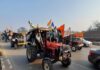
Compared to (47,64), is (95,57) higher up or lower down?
higher up

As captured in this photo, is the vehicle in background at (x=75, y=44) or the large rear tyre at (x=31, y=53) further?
the vehicle in background at (x=75, y=44)

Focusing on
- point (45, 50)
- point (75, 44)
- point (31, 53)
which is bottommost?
point (31, 53)

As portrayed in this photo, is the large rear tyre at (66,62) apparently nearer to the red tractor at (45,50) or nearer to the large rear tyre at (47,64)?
the red tractor at (45,50)

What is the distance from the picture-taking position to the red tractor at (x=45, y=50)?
1056 cm

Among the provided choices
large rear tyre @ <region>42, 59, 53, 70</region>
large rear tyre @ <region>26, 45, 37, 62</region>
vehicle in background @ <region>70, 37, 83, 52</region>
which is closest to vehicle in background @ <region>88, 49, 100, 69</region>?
large rear tyre @ <region>42, 59, 53, 70</region>

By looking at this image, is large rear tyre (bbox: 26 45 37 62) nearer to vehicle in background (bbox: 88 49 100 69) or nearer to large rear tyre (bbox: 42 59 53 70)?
large rear tyre (bbox: 42 59 53 70)

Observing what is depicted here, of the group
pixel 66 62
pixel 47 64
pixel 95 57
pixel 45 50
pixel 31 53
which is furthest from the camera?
pixel 31 53

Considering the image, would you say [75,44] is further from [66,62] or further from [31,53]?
[66,62]

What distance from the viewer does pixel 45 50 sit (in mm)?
11289

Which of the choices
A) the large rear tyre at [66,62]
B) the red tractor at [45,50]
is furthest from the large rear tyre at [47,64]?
the large rear tyre at [66,62]

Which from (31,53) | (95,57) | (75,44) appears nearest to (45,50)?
(31,53)

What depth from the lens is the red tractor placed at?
10.6m

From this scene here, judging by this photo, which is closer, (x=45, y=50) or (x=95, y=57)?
(x=95, y=57)

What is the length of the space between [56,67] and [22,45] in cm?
1261
